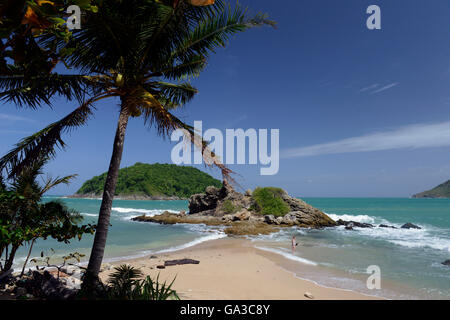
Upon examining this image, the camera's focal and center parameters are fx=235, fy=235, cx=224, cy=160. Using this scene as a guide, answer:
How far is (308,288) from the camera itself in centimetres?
841

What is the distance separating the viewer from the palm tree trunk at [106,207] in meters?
5.46

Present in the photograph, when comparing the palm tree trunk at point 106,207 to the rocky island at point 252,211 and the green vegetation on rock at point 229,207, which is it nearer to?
the rocky island at point 252,211

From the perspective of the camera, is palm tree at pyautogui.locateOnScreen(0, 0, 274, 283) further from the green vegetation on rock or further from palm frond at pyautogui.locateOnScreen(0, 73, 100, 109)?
the green vegetation on rock

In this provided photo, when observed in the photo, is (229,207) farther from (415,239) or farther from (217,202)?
(415,239)

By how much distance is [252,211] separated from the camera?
38.1m

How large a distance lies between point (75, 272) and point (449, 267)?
18.3 meters

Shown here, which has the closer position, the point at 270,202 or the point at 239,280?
the point at 239,280

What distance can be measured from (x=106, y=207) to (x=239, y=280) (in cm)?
590
